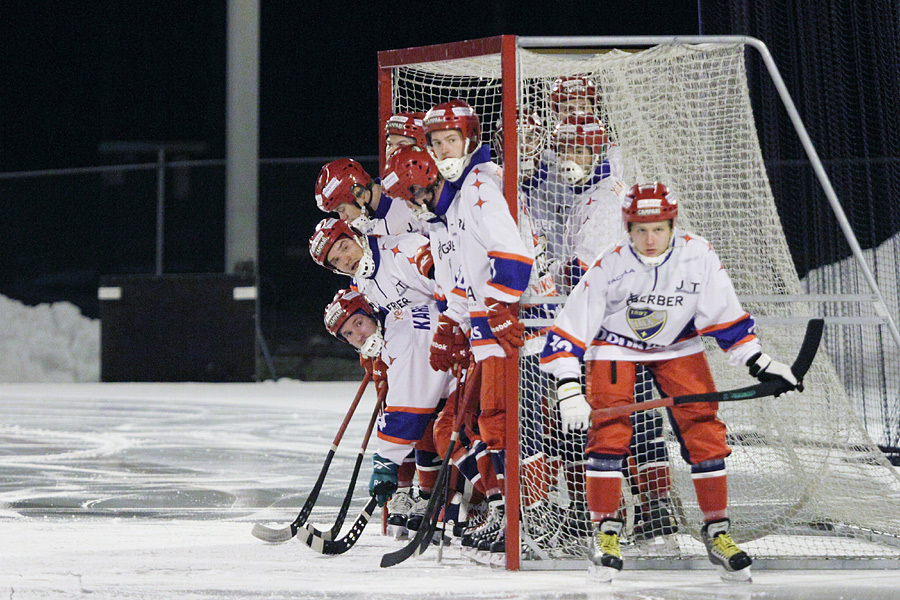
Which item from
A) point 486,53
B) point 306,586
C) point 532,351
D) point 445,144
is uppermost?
point 486,53

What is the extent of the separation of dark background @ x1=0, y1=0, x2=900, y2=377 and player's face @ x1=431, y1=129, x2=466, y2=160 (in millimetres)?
3320

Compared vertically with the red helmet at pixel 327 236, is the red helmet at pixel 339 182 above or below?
above

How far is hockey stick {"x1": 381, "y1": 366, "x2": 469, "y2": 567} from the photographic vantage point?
11.8 feet

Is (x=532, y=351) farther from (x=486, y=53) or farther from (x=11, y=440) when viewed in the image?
(x=11, y=440)

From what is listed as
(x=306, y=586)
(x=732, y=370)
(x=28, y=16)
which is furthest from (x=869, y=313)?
(x=28, y=16)

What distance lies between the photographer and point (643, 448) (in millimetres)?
3865

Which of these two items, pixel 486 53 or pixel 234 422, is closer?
pixel 486 53

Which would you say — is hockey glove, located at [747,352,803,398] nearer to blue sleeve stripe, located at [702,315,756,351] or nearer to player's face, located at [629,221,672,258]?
blue sleeve stripe, located at [702,315,756,351]

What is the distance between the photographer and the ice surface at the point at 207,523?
3.30 meters

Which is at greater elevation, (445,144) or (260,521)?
(445,144)

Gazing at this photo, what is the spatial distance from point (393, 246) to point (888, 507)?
6.51 ft

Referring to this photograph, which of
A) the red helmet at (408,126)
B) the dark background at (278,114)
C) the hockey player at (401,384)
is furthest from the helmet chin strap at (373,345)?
the dark background at (278,114)

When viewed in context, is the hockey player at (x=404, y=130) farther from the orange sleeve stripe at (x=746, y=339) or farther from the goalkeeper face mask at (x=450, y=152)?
the orange sleeve stripe at (x=746, y=339)

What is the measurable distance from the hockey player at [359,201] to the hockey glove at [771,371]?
4.43 feet
